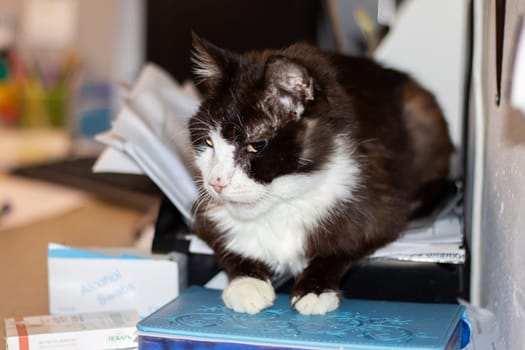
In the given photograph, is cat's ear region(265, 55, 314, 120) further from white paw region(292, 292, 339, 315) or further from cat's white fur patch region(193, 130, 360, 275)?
white paw region(292, 292, 339, 315)

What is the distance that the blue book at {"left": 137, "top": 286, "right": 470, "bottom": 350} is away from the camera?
884 mm

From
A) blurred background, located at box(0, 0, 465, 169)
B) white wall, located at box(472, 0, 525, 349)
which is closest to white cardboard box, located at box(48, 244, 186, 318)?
white wall, located at box(472, 0, 525, 349)

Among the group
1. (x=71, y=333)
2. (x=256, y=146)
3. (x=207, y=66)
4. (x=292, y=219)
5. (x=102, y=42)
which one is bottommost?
(x=71, y=333)

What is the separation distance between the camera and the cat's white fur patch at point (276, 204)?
1063mm

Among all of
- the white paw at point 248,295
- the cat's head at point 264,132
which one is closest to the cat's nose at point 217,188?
the cat's head at point 264,132

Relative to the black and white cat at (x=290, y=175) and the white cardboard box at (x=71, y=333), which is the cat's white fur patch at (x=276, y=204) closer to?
the black and white cat at (x=290, y=175)

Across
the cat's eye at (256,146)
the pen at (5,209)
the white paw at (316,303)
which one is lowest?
the white paw at (316,303)

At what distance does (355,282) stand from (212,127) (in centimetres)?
34

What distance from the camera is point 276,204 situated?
1137mm

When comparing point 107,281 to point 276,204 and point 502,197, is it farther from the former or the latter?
point 502,197

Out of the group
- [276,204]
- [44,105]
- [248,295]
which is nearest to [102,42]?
[44,105]

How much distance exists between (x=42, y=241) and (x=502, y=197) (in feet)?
3.23

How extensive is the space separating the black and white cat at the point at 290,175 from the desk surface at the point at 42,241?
330 mm

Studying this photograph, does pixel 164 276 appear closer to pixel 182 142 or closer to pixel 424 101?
pixel 182 142
